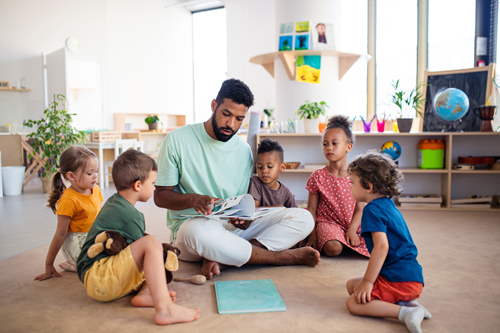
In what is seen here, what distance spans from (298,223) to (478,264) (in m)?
1.02

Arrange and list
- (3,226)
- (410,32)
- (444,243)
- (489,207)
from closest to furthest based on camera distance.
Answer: (444,243), (3,226), (489,207), (410,32)

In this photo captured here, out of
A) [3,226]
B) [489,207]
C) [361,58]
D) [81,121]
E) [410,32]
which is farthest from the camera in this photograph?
[81,121]

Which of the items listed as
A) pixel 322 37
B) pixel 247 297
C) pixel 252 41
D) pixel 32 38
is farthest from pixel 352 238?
pixel 32 38

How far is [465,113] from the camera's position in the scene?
143 inches

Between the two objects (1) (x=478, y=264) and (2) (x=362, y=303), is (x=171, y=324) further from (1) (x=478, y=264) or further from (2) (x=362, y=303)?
(1) (x=478, y=264)

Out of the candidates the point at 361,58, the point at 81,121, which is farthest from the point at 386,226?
the point at 81,121

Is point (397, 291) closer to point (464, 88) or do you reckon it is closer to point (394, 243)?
point (394, 243)

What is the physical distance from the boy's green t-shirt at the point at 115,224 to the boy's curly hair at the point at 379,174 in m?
0.93

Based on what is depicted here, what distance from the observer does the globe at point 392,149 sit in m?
3.69

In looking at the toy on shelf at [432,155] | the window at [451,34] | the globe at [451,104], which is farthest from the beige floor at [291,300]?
the window at [451,34]

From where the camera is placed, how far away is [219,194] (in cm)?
198

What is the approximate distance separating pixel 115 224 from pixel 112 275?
193 mm

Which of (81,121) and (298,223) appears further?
(81,121)

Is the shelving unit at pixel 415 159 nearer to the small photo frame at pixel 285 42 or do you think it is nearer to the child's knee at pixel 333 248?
the small photo frame at pixel 285 42
